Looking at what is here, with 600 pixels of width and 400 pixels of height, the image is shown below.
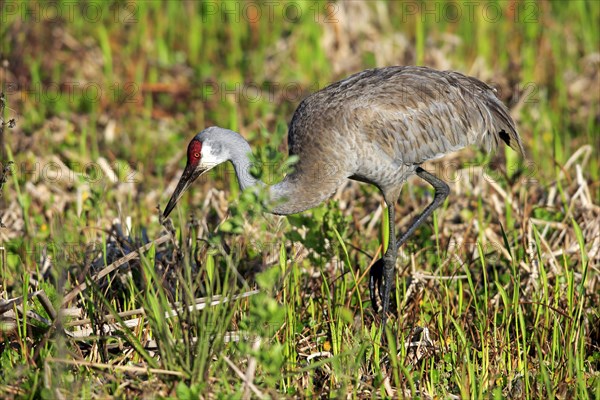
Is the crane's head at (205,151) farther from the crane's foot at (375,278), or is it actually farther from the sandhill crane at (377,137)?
the crane's foot at (375,278)

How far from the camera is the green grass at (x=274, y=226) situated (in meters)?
3.54

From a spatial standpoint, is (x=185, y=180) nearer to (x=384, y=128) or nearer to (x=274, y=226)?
(x=274, y=226)

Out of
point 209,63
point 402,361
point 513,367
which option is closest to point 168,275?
point 402,361

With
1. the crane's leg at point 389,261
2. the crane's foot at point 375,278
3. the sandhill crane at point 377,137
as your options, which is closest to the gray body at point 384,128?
the sandhill crane at point 377,137

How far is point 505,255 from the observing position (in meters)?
4.85

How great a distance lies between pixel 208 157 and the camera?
4.32 metres

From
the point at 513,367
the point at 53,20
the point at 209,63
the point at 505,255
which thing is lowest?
the point at 513,367

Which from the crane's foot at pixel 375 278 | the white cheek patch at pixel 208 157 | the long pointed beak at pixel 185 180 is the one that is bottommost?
the crane's foot at pixel 375 278

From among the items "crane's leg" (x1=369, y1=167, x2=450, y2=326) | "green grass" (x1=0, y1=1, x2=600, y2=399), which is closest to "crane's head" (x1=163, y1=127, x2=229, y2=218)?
"green grass" (x1=0, y1=1, x2=600, y2=399)

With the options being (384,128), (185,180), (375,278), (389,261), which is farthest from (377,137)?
(185,180)

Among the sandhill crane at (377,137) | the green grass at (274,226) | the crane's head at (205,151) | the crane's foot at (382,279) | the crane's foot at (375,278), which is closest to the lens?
the green grass at (274,226)

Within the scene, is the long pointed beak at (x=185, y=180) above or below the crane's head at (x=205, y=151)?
below

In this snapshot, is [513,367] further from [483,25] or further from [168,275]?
[483,25]

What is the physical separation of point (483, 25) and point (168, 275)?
15.7ft
